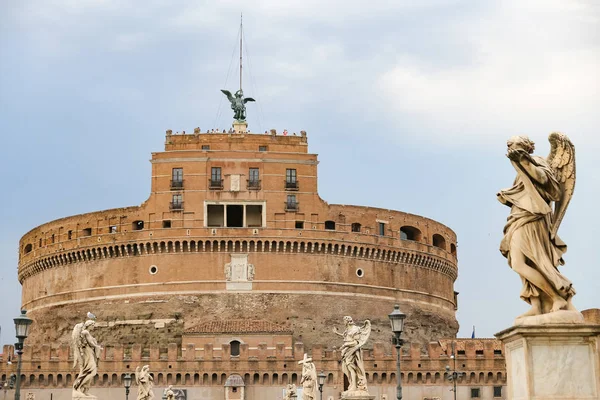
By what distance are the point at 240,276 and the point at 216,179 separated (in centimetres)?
664

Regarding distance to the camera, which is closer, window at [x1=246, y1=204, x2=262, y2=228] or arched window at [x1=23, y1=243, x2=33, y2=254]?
window at [x1=246, y1=204, x2=262, y2=228]

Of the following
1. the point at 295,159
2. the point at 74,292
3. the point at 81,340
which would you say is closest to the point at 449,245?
the point at 295,159

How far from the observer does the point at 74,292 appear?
67750mm

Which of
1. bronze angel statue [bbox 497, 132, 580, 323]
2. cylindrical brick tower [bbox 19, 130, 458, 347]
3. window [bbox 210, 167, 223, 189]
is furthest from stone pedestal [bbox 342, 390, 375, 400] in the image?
window [bbox 210, 167, 223, 189]

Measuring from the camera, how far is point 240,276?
6375 centimetres

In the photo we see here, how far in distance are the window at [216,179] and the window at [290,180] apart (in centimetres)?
434

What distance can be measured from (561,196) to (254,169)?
57.7 metres

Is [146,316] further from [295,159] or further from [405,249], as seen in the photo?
[405,249]

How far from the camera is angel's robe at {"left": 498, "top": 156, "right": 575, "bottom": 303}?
7.72 meters

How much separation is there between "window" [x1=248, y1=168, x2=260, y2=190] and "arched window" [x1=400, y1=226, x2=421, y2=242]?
38.8 feet

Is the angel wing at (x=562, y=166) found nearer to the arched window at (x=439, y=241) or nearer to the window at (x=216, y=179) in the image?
the window at (x=216, y=179)

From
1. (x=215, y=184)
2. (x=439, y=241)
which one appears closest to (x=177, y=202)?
(x=215, y=184)

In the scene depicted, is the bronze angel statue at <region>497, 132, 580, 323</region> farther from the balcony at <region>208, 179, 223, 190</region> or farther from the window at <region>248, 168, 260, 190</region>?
the balcony at <region>208, 179, 223, 190</region>

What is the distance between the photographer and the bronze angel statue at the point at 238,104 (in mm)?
73562
